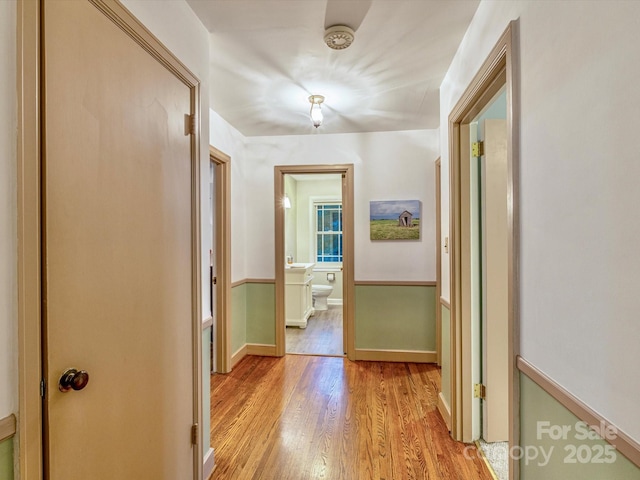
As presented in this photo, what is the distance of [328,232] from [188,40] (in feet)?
16.5

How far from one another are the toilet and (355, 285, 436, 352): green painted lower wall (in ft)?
7.48

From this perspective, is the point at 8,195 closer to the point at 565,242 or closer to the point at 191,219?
the point at 191,219

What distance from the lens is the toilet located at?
19.0ft

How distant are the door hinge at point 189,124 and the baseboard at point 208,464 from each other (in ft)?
5.51

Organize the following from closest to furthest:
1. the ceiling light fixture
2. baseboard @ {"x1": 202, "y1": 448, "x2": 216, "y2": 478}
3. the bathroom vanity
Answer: baseboard @ {"x1": 202, "y1": 448, "x2": 216, "y2": 478} → the ceiling light fixture → the bathroom vanity

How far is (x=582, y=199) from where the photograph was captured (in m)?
0.90

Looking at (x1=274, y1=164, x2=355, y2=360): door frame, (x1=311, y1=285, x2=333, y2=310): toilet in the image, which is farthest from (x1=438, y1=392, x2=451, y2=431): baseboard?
(x1=311, y1=285, x2=333, y2=310): toilet

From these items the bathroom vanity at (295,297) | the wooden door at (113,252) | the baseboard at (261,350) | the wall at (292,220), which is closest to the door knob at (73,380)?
the wooden door at (113,252)

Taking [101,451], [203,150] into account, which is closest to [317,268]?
[203,150]

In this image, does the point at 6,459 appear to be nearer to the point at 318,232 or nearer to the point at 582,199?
the point at 582,199

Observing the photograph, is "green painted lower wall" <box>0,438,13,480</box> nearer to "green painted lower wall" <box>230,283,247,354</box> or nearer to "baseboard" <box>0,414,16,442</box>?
"baseboard" <box>0,414,16,442</box>

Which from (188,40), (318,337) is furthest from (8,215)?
(318,337)

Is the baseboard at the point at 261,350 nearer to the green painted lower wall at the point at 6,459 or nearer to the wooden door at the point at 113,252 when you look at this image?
the wooden door at the point at 113,252

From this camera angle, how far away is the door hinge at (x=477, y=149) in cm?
207
